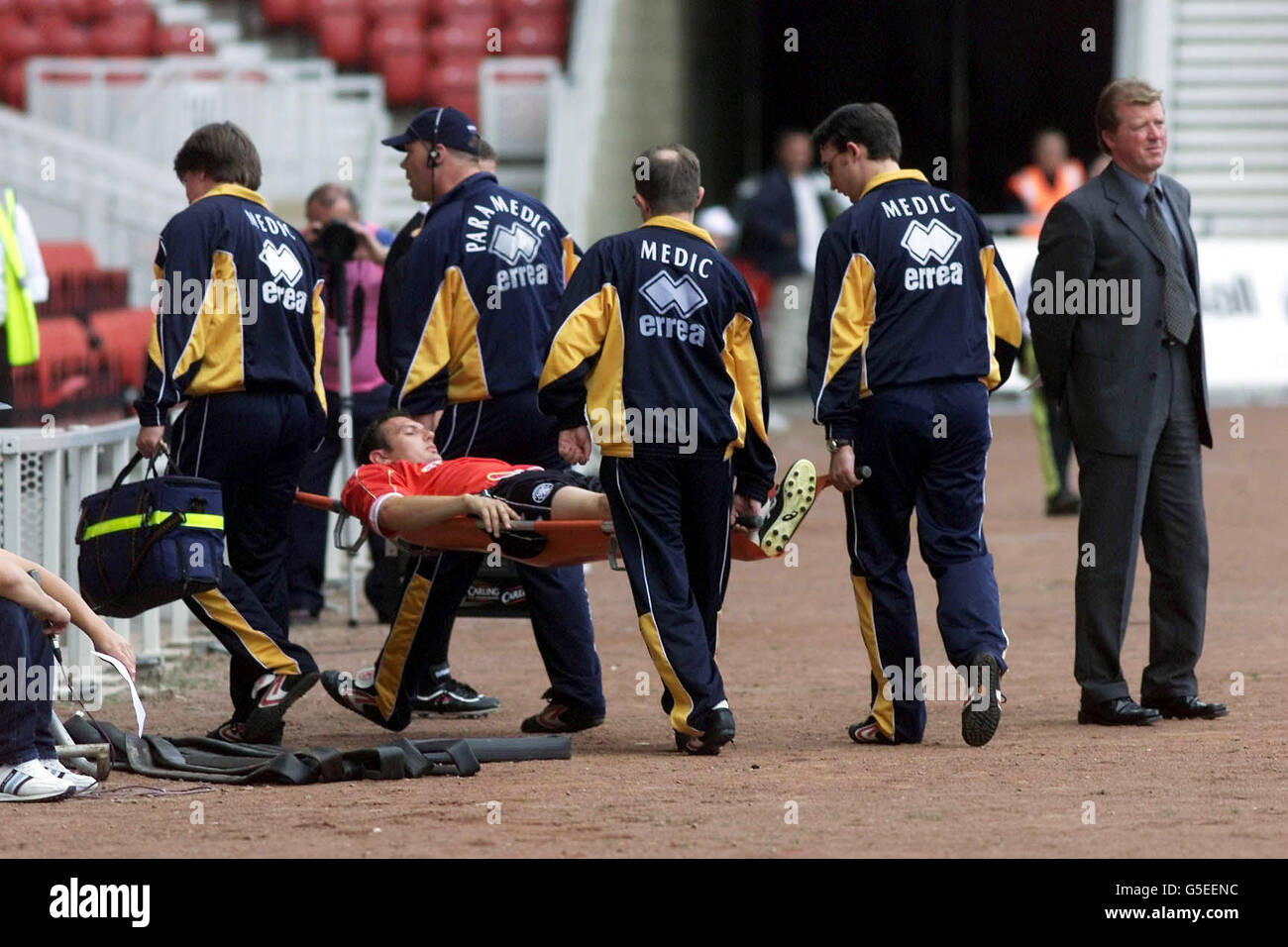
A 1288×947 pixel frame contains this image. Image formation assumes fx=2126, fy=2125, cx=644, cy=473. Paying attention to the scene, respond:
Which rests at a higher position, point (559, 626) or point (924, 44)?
point (924, 44)

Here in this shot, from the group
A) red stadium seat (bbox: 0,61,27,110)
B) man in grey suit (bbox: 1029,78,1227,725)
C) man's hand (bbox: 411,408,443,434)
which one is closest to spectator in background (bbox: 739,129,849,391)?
red stadium seat (bbox: 0,61,27,110)

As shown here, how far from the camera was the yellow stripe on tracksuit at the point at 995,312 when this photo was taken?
7121mm

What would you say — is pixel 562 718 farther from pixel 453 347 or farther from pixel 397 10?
pixel 397 10

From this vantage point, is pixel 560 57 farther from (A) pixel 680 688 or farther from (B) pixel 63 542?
(A) pixel 680 688

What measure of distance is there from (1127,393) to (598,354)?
190 centimetres

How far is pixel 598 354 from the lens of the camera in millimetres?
6926

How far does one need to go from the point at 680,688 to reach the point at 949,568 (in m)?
0.99

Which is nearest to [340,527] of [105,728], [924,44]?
[105,728]

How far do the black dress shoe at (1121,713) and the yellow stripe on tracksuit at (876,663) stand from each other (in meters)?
0.82

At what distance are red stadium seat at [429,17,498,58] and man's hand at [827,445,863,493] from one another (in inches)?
622

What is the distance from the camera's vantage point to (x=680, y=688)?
6902 millimetres

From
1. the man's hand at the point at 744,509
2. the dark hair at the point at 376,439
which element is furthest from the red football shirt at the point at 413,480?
the man's hand at the point at 744,509

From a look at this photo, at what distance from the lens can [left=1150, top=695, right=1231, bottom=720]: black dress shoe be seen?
7543 mm

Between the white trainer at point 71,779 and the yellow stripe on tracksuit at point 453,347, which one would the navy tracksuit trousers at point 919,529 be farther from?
the white trainer at point 71,779
